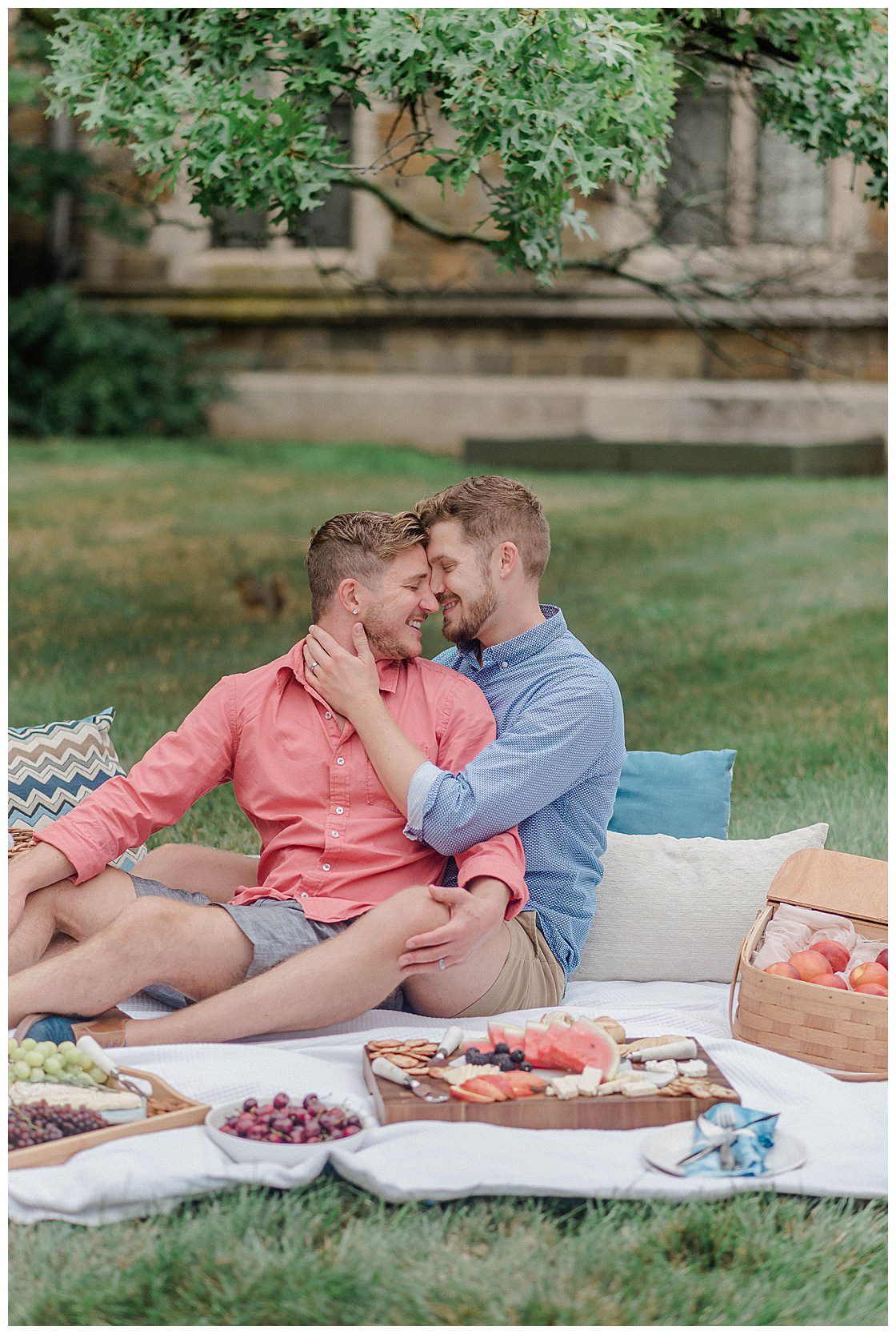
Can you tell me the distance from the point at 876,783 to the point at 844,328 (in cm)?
893

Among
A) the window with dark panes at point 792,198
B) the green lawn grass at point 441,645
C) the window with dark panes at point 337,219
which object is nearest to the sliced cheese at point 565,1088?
the green lawn grass at point 441,645

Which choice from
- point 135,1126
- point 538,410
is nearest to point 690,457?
point 538,410

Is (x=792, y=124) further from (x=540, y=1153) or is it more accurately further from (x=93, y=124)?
(x=540, y=1153)

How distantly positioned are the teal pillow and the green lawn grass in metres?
1.04

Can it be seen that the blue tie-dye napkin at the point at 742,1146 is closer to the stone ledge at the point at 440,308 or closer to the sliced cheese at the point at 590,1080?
the sliced cheese at the point at 590,1080

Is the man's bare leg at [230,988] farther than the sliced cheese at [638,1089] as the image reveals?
Yes

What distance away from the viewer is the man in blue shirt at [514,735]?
11.1 feet

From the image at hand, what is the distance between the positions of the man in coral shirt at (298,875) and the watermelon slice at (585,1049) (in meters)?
0.31

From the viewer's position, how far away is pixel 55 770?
14.1ft

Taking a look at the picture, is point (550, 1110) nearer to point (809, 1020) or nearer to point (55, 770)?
point (809, 1020)

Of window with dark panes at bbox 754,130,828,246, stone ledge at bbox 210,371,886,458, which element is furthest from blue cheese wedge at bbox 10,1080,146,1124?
window with dark panes at bbox 754,130,828,246

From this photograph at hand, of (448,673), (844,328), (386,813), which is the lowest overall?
(386,813)

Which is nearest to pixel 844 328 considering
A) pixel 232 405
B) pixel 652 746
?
pixel 232 405

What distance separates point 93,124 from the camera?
5.12 meters
